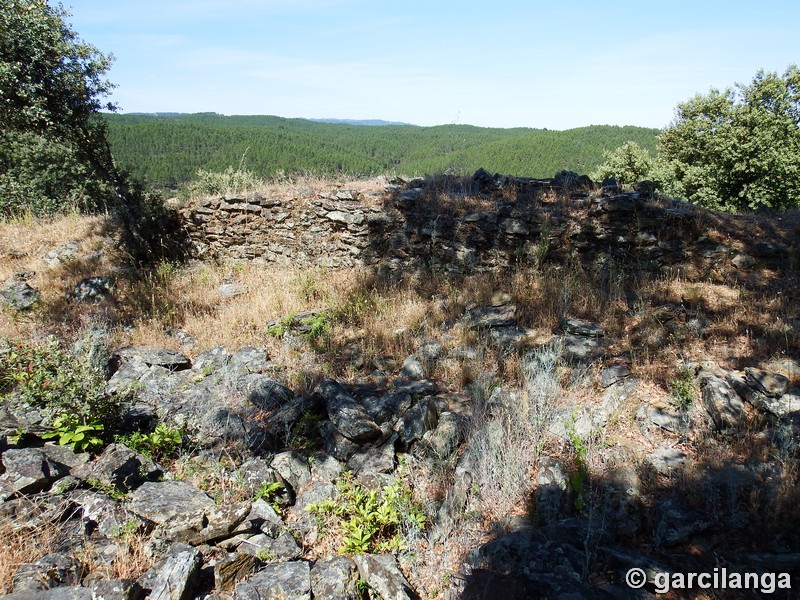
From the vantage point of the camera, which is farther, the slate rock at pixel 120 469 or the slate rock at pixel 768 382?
the slate rock at pixel 768 382

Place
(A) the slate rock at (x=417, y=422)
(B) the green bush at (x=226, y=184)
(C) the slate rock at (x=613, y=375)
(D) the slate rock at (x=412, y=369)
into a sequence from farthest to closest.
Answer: (B) the green bush at (x=226, y=184)
(D) the slate rock at (x=412, y=369)
(C) the slate rock at (x=613, y=375)
(A) the slate rock at (x=417, y=422)

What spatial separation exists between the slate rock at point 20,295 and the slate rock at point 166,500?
541cm

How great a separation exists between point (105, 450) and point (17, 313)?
4.52m

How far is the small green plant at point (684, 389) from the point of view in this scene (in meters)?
3.81

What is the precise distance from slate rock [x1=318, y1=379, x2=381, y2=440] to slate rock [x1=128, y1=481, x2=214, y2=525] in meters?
1.21

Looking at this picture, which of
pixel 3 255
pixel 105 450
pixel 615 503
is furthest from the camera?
pixel 3 255

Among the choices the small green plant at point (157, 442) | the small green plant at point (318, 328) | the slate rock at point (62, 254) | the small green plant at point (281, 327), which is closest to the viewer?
the small green plant at point (157, 442)

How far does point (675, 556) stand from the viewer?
2.67 meters

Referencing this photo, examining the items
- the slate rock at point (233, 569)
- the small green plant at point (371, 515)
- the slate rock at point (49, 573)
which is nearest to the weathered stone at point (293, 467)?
the small green plant at point (371, 515)

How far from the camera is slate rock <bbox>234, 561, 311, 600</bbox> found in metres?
2.67

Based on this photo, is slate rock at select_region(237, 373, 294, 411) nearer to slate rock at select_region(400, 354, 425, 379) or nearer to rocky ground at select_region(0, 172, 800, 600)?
rocky ground at select_region(0, 172, 800, 600)

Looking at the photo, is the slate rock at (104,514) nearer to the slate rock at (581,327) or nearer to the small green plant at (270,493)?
the small green plant at (270,493)

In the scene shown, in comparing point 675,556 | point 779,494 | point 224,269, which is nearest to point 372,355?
point 675,556

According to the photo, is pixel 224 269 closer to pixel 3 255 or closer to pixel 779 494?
pixel 3 255
